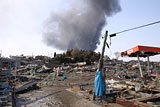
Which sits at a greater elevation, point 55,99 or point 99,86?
point 99,86

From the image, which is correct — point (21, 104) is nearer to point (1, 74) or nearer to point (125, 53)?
point (1, 74)

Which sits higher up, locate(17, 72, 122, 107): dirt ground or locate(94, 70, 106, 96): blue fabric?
locate(94, 70, 106, 96): blue fabric

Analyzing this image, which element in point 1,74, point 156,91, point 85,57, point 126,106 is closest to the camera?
point 126,106

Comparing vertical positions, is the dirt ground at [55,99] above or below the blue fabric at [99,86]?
below

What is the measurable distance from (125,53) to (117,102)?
14348mm

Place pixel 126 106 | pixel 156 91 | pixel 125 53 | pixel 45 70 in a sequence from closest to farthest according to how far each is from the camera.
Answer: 1. pixel 126 106
2. pixel 156 91
3. pixel 125 53
4. pixel 45 70

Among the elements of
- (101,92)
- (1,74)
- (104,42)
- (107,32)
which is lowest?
(101,92)

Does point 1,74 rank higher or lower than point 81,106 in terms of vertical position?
higher

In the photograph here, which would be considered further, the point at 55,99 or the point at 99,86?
the point at 55,99

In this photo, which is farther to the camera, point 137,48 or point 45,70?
point 45,70

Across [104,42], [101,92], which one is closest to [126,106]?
[101,92]

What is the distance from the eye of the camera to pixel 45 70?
38.6 metres

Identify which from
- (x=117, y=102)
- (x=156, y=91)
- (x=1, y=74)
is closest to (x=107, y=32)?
(x=117, y=102)

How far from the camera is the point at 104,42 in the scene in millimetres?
9242
